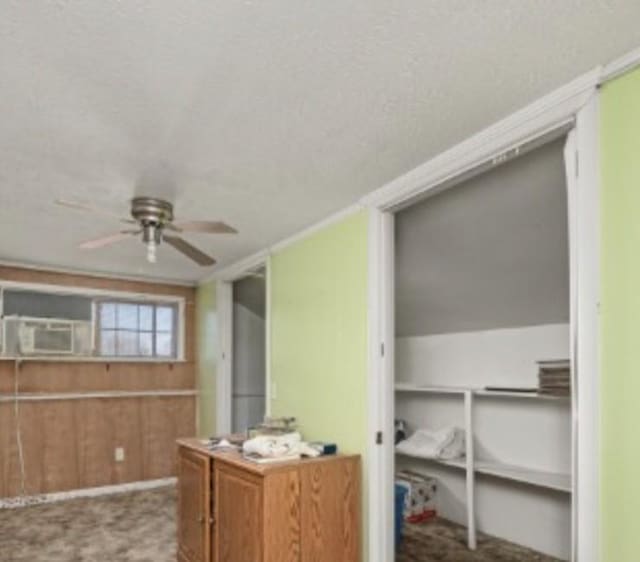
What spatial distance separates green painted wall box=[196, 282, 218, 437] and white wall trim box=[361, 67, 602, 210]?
2957mm

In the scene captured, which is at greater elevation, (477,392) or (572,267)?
(572,267)

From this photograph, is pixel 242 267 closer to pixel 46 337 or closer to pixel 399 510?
pixel 46 337

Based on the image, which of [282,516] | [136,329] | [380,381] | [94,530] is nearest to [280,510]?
[282,516]

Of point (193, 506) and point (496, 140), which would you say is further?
point (193, 506)

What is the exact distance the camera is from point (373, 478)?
104 inches

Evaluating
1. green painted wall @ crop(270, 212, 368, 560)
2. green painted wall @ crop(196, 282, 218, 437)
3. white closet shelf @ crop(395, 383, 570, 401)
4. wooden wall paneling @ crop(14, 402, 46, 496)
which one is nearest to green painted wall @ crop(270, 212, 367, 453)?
green painted wall @ crop(270, 212, 368, 560)

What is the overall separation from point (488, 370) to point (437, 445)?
2.12 feet

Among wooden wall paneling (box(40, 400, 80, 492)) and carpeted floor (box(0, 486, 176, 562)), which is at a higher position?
wooden wall paneling (box(40, 400, 80, 492))

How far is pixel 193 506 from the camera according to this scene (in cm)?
304

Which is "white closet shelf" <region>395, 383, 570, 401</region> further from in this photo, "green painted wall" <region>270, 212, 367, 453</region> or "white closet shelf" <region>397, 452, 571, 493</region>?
"green painted wall" <region>270, 212, 367, 453</region>

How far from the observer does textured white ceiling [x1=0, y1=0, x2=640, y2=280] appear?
1311 mm

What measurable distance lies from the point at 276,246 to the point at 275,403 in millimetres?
1123

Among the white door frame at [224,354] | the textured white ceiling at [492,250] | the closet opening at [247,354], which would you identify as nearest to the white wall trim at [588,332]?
the textured white ceiling at [492,250]

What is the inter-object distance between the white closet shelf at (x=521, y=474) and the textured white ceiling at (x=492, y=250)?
0.93 meters
